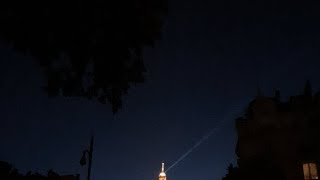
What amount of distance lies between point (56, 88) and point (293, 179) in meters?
29.6

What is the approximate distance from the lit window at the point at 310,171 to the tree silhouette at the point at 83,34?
25.8 metres

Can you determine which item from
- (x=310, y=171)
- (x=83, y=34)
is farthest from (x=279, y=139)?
(x=83, y=34)

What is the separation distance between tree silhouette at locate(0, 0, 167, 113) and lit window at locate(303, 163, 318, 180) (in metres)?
25.8

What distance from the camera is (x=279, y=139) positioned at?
130ft

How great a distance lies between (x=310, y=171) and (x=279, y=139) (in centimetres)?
606

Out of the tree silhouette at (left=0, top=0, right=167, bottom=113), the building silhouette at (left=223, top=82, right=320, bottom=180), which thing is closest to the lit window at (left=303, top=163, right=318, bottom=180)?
the building silhouette at (left=223, top=82, right=320, bottom=180)

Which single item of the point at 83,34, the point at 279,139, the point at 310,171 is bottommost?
the point at 83,34

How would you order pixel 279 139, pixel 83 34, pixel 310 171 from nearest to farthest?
pixel 83 34
pixel 310 171
pixel 279 139

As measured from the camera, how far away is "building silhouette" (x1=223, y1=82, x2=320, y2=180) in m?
34.1

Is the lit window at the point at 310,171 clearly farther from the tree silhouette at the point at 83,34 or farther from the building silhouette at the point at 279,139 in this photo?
the tree silhouette at the point at 83,34

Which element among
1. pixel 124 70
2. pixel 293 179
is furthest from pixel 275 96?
pixel 124 70

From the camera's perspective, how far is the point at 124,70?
11352 millimetres

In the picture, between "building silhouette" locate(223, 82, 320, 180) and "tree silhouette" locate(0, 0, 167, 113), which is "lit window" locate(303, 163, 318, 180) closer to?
"building silhouette" locate(223, 82, 320, 180)

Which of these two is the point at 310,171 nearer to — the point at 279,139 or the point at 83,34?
the point at 279,139
